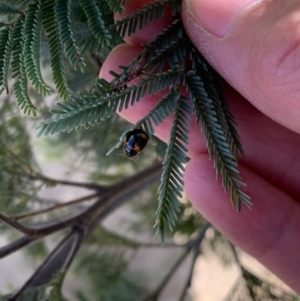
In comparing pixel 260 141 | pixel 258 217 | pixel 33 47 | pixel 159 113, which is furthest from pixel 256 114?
pixel 33 47

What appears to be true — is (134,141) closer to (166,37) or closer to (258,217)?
(166,37)

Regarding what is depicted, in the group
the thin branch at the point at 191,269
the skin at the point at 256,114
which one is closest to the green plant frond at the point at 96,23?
the skin at the point at 256,114

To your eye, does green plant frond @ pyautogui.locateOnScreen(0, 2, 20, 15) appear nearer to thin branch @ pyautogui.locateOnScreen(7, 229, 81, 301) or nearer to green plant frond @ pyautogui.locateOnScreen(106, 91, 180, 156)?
green plant frond @ pyautogui.locateOnScreen(106, 91, 180, 156)

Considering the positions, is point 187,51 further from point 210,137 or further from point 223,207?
point 223,207

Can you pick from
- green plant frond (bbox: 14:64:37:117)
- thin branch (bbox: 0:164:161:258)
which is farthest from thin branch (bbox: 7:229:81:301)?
green plant frond (bbox: 14:64:37:117)

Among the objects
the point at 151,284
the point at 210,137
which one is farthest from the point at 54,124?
the point at 151,284
